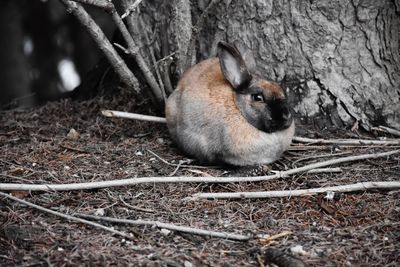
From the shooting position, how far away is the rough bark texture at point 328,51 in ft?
17.8

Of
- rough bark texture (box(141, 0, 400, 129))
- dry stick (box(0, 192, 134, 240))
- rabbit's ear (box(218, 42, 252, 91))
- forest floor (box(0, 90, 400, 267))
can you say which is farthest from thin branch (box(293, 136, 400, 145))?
dry stick (box(0, 192, 134, 240))

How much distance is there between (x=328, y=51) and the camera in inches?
216

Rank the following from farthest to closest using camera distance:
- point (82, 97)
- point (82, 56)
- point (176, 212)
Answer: point (82, 56), point (82, 97), point (176, 212)

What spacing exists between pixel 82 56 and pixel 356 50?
8208 mm

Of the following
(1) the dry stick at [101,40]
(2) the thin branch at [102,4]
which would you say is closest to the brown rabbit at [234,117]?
(1) the dry stick at [101,40]

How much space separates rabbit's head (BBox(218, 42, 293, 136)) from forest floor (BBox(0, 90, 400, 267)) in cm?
39

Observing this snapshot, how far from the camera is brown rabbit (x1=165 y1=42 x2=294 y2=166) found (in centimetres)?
482

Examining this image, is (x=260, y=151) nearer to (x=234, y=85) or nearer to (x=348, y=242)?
(x=234, y=85)

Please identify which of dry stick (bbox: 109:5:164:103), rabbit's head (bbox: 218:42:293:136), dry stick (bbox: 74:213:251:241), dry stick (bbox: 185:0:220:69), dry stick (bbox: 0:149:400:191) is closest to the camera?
dry stick (bbox: 74:213:251:241)

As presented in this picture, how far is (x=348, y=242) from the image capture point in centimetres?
370

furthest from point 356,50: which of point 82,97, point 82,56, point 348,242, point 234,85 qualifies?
point 82,56

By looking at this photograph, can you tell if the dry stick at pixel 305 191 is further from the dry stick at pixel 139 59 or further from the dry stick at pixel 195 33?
the dry stick at pixel 195 33

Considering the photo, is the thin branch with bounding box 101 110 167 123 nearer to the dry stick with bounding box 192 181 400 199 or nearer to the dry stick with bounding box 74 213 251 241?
the dry stick with bounding box 192 181 400 199

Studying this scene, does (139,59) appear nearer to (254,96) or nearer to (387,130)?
(254,96)
